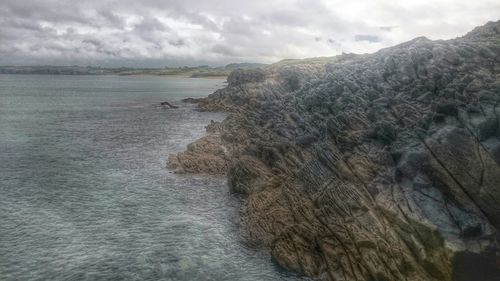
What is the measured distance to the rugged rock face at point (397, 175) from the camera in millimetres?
37781

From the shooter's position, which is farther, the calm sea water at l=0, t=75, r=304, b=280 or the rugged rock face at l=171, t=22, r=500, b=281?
the calm sea water at l=0, t=75, r=304, b=280

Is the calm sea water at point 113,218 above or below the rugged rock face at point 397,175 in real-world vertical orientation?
below

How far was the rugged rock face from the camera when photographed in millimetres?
37781

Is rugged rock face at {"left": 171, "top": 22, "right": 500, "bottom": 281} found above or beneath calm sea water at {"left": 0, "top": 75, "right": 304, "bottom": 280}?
above

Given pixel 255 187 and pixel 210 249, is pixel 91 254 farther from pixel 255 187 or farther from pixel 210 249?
pixel 255 187

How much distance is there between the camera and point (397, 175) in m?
42.9

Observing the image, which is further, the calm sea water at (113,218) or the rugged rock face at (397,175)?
the calm sea water at (113,218)

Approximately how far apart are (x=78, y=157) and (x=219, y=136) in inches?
1166

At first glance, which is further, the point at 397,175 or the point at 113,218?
the point at 113,218

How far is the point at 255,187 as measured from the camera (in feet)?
197

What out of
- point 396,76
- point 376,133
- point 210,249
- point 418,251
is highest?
point 396,76

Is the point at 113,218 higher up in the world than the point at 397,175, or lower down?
lower down

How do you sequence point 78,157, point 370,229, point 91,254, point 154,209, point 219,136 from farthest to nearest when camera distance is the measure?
point 219,136, point 78,157, point 154,209, point 91,254, point 370,229

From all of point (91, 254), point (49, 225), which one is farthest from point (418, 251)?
point (49, 225)
